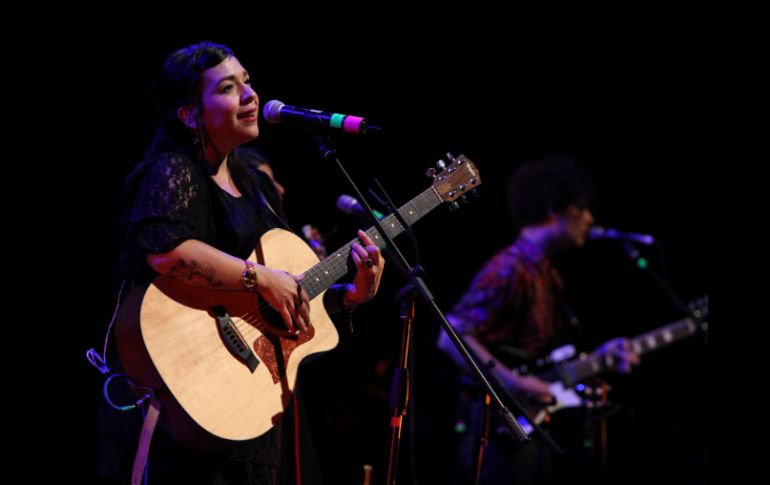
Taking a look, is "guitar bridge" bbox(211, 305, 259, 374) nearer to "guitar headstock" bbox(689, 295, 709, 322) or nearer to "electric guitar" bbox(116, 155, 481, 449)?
"electric guitar" bbox(116, 155, 481, 449)

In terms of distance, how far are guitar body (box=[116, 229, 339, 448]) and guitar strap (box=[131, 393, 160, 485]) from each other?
33 millimetres

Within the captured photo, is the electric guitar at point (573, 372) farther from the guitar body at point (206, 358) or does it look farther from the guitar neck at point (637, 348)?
the guitar body at point (206, 358)

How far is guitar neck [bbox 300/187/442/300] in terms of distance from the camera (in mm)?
2779

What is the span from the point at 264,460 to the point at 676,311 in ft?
16.1

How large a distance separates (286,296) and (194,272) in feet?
1.07

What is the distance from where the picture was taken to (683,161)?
6.23 m

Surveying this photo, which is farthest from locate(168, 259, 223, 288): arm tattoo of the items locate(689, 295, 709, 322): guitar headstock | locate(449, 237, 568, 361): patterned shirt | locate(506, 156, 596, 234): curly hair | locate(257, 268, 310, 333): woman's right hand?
locate(689, 295, 709, 322): guitar headstock

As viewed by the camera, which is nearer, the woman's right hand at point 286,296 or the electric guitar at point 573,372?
the woman's right hand at point 286,296

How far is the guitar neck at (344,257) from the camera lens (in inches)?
109

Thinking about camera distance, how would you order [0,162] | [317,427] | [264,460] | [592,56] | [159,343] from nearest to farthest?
[159,343], [264,460], [0,162], [317,427], [592,56]

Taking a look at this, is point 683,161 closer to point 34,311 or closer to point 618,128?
point 618,128

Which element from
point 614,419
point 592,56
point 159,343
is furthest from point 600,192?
point 159,343

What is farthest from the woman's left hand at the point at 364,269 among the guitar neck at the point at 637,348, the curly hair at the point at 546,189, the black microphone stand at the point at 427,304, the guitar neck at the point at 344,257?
the curly hair at the point at 546,189

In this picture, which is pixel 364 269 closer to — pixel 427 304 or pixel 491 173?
pixel 427 304
